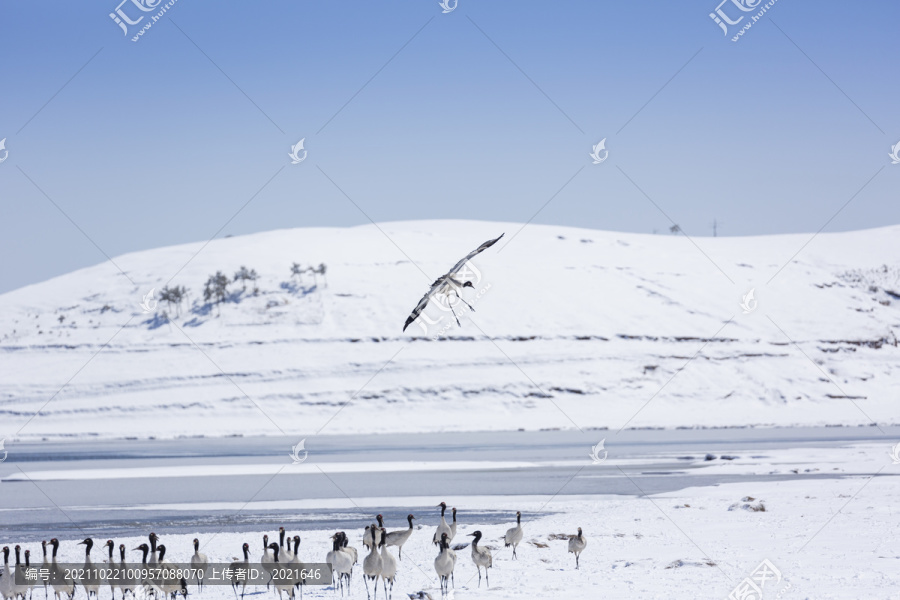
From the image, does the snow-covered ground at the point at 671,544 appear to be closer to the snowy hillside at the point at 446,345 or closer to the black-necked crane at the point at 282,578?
the black-necked crane at the point at 282,578

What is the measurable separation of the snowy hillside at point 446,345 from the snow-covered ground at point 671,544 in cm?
3078

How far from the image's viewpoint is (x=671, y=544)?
18141mm

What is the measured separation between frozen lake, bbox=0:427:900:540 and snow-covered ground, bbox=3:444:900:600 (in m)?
1.46

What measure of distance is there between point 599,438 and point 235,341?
37.4m

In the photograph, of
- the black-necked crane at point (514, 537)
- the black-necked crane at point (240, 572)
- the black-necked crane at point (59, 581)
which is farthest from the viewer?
the black-necked crane at point (514, 537)

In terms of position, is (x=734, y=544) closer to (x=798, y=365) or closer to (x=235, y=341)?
(x=798, y=365)

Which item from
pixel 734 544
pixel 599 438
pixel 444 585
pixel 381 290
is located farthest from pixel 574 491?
pixel 381 290

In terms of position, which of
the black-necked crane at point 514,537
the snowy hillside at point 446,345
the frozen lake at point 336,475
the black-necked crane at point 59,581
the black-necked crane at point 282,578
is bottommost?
the black-necked crane at point 282,578

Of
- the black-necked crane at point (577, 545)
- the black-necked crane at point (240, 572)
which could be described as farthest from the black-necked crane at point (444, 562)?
the black-necked crane at point (240, 572)

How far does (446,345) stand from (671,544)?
179 ft

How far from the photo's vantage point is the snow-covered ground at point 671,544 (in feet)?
47.4

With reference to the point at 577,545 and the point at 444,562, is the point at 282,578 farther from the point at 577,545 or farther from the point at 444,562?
the point at 577,545

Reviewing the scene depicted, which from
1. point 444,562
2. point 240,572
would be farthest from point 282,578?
point 444,562

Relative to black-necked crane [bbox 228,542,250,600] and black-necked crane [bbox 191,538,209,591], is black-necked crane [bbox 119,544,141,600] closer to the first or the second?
black-necked crane [bbox 191,538,209,591]
